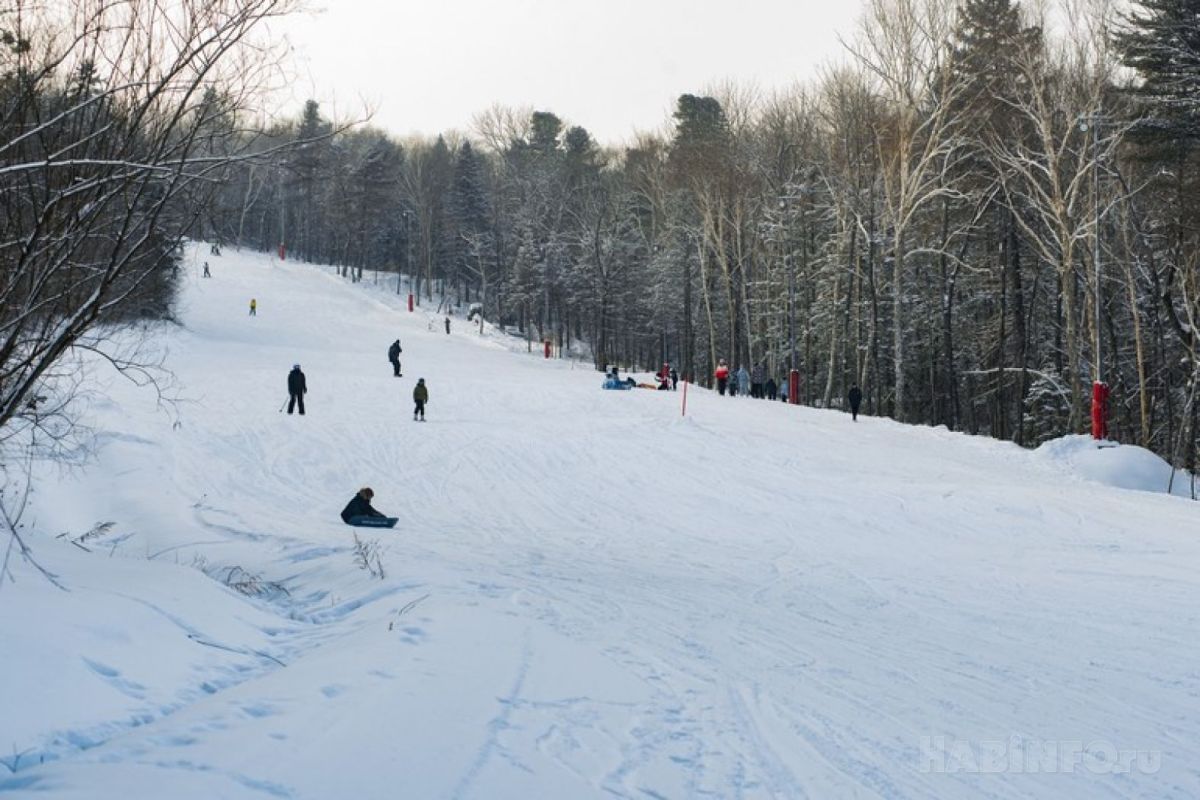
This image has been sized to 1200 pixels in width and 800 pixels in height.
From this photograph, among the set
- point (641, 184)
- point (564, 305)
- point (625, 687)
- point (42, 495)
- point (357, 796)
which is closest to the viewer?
point (357, 796)

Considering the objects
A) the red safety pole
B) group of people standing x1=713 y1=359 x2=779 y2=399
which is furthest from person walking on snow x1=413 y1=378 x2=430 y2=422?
the red safety pole

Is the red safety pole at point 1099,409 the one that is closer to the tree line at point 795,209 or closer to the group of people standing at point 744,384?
the tree line at point 795,209

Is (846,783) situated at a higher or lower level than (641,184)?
lower

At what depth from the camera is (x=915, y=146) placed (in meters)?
30.3

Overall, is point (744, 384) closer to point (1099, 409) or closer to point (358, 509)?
point (1099, 409)

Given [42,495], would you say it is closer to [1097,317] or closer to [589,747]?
[589,747]

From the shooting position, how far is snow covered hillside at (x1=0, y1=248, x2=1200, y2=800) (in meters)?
4.07

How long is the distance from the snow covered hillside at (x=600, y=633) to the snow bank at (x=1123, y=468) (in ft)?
1.77

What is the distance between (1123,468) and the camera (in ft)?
52.3

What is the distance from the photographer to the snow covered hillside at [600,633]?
4.07m

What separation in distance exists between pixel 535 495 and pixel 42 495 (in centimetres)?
803

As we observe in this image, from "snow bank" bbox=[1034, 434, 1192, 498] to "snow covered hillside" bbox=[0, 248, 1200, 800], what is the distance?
21.2 inches

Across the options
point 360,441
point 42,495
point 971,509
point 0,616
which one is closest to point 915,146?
point 971,509

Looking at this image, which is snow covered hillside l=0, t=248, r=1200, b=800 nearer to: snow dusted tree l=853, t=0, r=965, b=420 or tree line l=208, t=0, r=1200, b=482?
tree line l=208, t=0, r=1200, b=482
